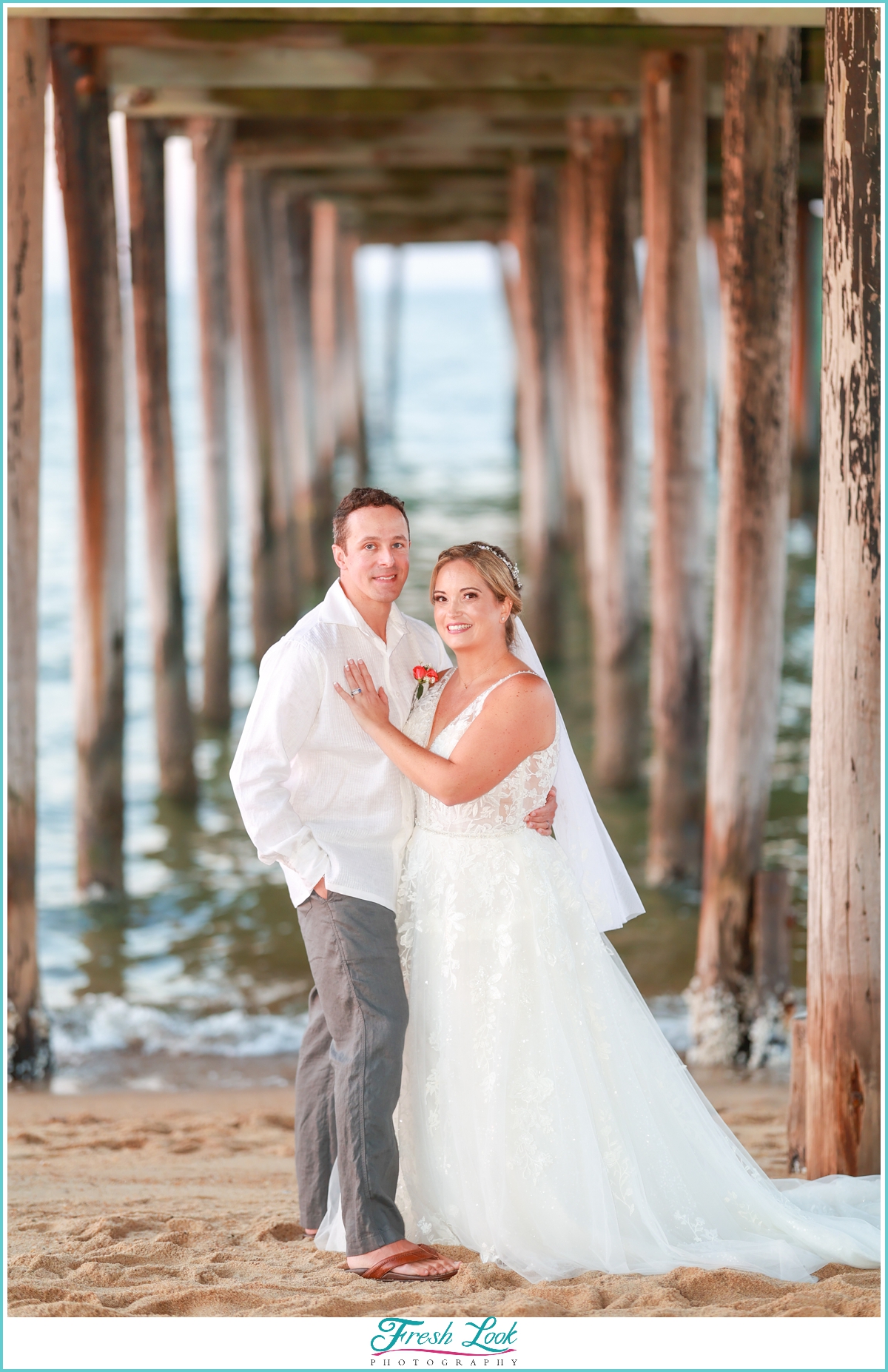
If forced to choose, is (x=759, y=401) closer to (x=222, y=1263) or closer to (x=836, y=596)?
(x=836, y=596)

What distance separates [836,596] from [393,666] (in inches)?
45.9

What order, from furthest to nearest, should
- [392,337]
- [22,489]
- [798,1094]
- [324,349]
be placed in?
[392,337] → [324,349] → [22,489] → [798,1094]


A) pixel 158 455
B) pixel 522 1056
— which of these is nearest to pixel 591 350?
pixel 158 455

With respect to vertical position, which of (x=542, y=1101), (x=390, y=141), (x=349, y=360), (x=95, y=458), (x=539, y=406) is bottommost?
(x=542, y=1101)

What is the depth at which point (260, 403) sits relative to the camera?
12.4 meters

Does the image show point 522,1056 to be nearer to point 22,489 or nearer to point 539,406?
point 22,489

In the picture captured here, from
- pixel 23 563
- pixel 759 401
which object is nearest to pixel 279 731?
pixel 23 563

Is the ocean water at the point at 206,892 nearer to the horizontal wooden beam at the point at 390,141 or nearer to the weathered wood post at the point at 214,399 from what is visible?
the weathered wood post at the point at 214,399

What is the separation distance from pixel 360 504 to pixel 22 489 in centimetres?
214

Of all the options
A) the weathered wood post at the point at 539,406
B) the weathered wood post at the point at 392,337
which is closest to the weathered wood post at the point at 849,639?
the weathered wood post at the point at 539,406

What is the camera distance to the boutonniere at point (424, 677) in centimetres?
355

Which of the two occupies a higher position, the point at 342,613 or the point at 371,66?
the point at 371,66

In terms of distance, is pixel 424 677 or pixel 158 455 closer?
pixel 424 677

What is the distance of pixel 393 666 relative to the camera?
11.9 ft
